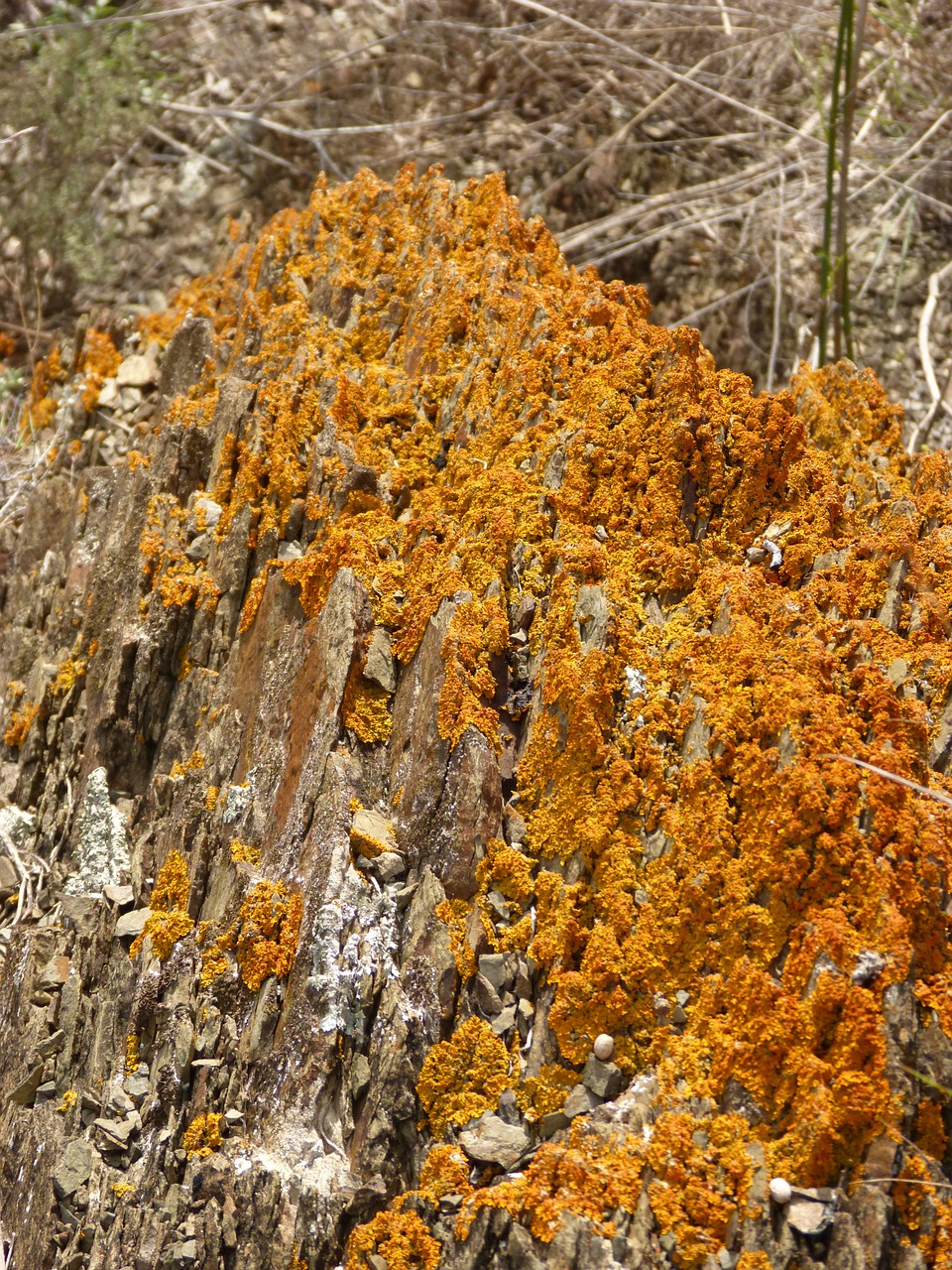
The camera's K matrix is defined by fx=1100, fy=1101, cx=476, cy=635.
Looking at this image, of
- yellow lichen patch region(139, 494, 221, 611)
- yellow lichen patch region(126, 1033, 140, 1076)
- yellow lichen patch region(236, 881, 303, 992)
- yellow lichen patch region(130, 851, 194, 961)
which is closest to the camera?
yellow lichen patch region(236, 881, 303, 992)

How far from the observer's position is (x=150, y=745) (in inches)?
167

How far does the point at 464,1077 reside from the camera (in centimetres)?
291

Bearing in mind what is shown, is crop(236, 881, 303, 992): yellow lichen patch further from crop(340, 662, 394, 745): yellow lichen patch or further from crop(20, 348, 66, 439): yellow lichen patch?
crop(20, 348, 66, 439): yellow lichen patch

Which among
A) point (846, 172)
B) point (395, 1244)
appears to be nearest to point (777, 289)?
point (846, 172)

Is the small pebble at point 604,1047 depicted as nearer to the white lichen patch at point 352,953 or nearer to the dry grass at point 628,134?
the white lichen patch at point 352,953

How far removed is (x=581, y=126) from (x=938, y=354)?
3046 mm

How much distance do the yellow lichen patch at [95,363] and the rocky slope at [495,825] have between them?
4.76 ft

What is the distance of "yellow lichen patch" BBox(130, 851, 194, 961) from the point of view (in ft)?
11.5

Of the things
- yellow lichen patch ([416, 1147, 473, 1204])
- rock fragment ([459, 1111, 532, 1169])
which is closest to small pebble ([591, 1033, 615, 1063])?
rock fragment ([459, 1111, 532, 1169])

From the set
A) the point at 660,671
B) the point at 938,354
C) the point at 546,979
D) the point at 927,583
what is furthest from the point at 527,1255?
the point at 938,354

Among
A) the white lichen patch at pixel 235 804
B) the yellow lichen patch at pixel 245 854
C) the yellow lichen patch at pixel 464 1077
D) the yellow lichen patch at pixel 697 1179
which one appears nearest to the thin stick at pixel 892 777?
the yellow lichen patch at pixel 697 1179

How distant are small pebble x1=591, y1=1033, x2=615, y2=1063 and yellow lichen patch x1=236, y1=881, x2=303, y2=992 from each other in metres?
0.94

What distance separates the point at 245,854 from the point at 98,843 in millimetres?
861

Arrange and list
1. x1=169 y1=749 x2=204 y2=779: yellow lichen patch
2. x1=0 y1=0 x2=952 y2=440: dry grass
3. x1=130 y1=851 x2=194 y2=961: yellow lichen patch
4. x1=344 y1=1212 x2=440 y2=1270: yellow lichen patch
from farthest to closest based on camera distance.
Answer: x1=0 y1=0 x2=952 y2=440: dry grass → x1=169 y1=749 x2=204 y2=779: yellow lichen patch → x1=130 y1=851 x2=194 y2=961: yellow lichen patch → x1=344 y1=1212 x2=440 y2=1270: yellow lichen patch
